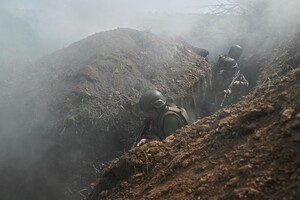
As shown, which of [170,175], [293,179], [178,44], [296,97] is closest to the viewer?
[293,179]

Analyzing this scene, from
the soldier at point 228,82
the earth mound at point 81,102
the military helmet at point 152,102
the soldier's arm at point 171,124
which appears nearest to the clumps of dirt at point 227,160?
the soldier's arm at point 171,124

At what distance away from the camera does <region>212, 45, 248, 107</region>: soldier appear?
29.0 feet

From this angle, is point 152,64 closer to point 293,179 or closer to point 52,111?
point 52,111

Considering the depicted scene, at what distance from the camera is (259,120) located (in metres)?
2.96

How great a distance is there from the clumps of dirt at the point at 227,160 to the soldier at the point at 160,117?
2.52ft

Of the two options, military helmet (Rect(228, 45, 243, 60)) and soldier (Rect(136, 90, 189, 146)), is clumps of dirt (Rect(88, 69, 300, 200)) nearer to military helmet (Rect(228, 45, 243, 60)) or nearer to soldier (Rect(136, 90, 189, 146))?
soldier (Rect(136, 90, 189, 146))

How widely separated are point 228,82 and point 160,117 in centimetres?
449

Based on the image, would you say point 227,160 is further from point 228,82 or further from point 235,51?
point 235,51

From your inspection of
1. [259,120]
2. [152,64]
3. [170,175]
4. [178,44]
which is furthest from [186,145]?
[178,44]

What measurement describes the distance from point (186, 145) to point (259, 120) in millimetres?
804

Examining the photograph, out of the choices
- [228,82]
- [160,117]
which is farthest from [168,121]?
[228,82]

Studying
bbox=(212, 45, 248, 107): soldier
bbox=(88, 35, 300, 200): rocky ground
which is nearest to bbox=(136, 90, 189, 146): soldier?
bbox=(88, 35, 300, 200): rocky ground

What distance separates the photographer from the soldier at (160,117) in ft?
15.6

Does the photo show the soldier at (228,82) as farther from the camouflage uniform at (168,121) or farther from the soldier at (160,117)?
the camouflage uniform at (168,121)
